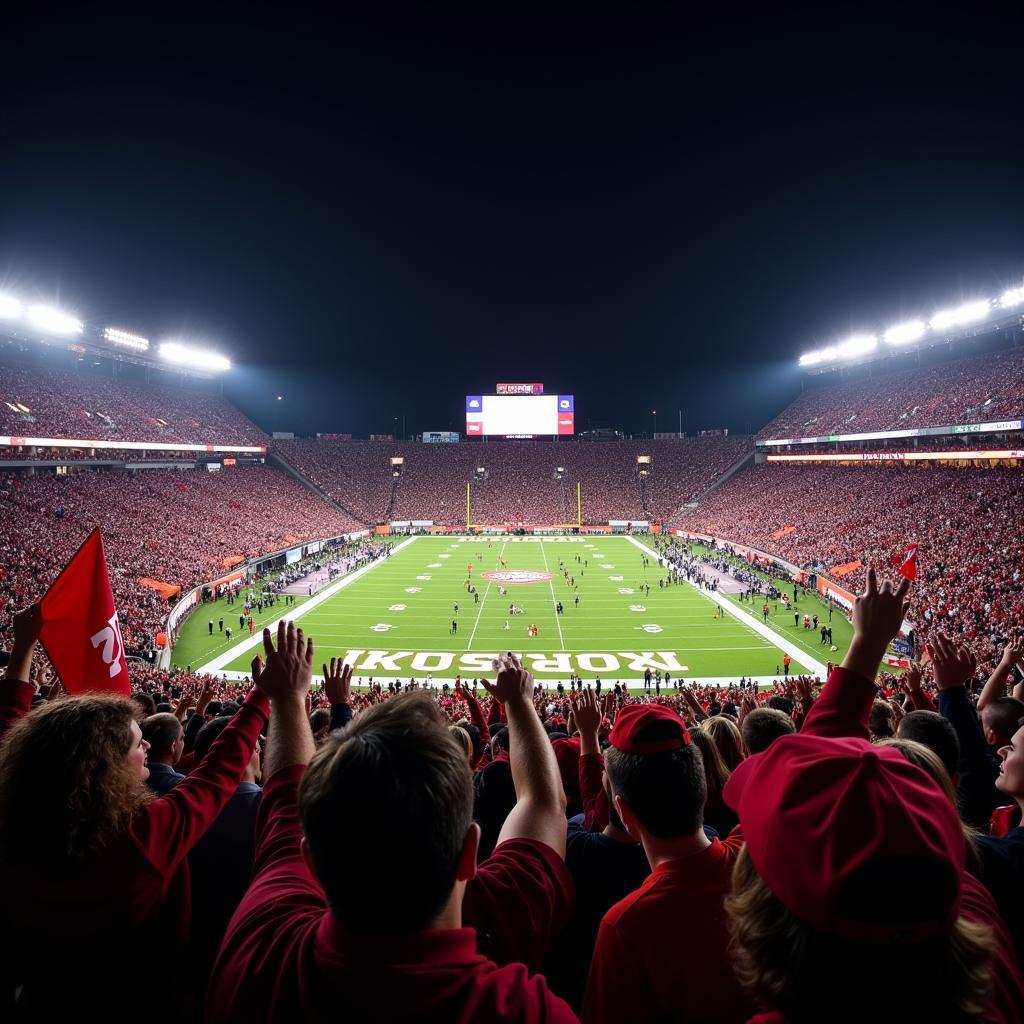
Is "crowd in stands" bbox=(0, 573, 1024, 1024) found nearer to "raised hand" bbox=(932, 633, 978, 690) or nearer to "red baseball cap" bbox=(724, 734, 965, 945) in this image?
"red baseball cap" bbox=(724, 734, 965, 945)

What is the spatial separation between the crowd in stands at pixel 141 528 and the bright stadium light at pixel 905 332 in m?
55.7

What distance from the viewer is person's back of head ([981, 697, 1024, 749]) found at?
4.67 m

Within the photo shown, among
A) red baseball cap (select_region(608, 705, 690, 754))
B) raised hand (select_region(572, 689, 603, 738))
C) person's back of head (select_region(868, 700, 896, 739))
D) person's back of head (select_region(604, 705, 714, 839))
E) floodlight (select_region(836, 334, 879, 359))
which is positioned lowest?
person's back of head (select_region(868, 700, 896, 739))

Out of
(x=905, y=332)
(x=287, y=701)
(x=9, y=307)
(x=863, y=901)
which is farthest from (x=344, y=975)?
(x=905, y=332)

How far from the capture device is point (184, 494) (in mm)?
47312

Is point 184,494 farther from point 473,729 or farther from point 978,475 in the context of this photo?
point 978,475

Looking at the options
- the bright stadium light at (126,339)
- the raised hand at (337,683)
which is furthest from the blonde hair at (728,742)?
the bright stadium light at (126,339)

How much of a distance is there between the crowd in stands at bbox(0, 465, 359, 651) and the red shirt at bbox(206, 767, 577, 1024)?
21.0 meters

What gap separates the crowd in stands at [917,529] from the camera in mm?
23377

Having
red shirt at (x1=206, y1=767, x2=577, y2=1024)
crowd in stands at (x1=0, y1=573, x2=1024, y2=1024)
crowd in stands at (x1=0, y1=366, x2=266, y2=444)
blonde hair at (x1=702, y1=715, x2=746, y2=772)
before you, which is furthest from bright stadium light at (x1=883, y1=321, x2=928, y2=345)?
crowd in stands at (x1=0, y1=366, x2=266, y2=444)

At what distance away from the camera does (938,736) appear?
12.5 feet

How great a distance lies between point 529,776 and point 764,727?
315 cm

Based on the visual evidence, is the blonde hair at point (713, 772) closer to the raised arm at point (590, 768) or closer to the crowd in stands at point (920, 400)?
the raised arm at point (590, 768)

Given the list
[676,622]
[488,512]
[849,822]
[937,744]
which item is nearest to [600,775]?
[937,744]
